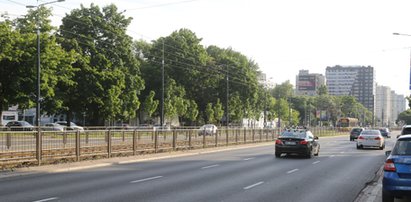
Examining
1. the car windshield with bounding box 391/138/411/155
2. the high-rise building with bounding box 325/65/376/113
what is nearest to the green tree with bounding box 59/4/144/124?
the car windshield with bounding box 391/138/411/155

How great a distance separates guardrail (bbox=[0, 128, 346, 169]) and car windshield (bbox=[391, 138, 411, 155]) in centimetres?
1294

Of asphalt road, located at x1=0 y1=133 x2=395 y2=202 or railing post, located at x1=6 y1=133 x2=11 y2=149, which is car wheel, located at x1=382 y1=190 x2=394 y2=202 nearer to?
asphalt road, located at x1=0 y1=133 x2=395 y2=202

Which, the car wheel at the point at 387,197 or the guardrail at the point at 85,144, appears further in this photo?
the guardrail at the point at 85,144

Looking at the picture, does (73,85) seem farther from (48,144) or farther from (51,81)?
(48,144)

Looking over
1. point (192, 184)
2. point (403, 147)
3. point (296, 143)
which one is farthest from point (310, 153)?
point (403, 147)

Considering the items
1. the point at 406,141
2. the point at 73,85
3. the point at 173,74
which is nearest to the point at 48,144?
the point at 406,141

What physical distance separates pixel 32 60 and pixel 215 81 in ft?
138

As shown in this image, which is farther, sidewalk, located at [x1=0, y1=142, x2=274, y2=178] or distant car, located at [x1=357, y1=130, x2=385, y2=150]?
distant car, located at [x1=357, y1=130, x2=385, y2=150]

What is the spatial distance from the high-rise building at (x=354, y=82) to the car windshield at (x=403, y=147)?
129305 mm

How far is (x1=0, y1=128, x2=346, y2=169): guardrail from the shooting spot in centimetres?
1796

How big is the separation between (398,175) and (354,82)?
474 feet

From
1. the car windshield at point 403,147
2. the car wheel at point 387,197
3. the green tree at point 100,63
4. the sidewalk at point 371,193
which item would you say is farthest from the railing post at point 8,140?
the green tree at point 100,63

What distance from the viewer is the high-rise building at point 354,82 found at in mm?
137750

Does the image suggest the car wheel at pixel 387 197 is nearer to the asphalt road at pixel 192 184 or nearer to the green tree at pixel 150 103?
the asphalt road at pixel 192 184
